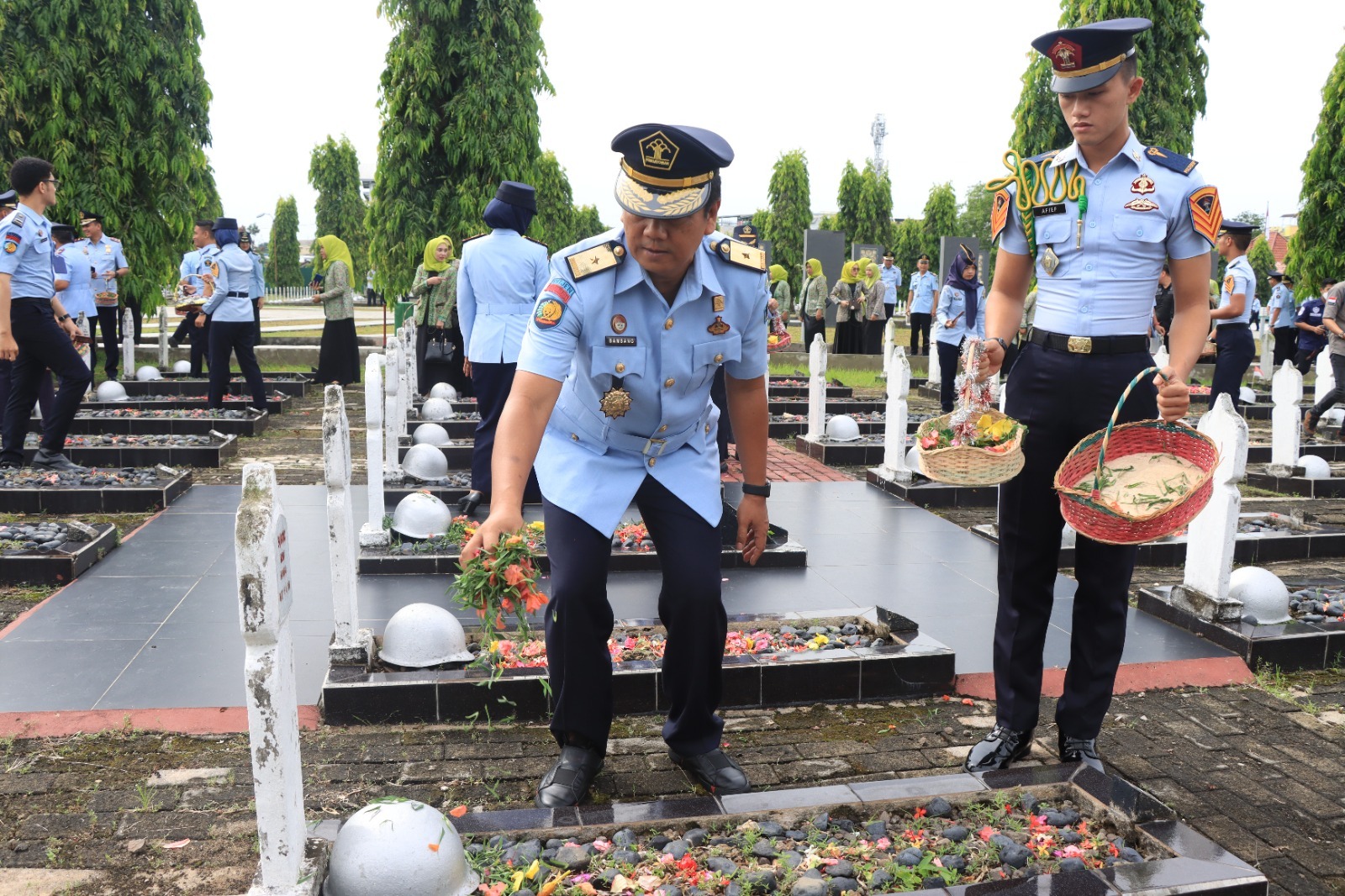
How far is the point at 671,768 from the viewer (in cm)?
407

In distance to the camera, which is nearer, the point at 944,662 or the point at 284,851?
the point at 284,851

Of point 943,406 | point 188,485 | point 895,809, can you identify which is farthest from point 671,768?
point 943,406

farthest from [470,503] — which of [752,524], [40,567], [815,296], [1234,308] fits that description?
[815,296]

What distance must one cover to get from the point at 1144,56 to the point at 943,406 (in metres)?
11.7

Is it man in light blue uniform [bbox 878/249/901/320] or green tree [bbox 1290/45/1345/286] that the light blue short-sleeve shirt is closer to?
man in light blue uniform [bbox 878/249/901/320]

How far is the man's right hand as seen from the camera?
2.86 metres

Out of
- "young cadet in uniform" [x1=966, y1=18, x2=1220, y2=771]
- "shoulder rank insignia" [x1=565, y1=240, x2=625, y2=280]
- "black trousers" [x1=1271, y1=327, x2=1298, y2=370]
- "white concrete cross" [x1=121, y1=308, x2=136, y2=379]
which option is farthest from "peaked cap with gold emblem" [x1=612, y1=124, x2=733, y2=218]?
"black trousers" [x1=1271, y1=327, x2=1298, y2=370]

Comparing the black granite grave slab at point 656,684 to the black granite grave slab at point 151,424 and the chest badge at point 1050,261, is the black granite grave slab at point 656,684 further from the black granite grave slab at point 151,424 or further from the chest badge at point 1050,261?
the black granite grave slab at point 151,424

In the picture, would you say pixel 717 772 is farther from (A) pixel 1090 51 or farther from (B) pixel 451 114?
(B) pixel 451 114

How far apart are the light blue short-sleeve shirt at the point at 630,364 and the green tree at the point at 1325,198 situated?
69.3 feet

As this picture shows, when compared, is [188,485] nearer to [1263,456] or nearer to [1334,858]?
[1334,858]

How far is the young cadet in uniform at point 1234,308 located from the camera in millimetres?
10367

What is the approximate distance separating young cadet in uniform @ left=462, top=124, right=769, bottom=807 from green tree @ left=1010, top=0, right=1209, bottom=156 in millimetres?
20089

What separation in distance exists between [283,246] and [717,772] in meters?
63.4
